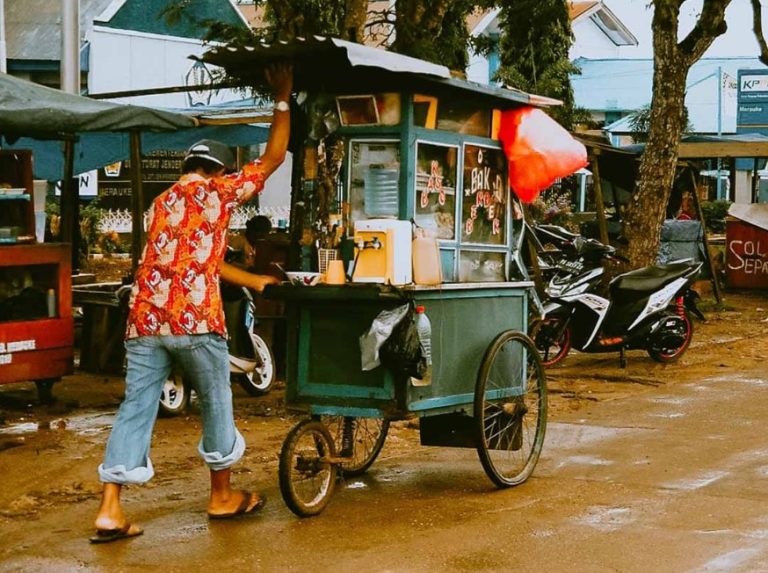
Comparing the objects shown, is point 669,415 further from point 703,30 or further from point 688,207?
point 688,207

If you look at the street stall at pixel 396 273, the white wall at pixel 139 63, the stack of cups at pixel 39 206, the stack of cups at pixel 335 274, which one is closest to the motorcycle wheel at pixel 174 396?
the stack of cups at pixel 39 206

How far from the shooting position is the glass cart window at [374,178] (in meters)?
6.62

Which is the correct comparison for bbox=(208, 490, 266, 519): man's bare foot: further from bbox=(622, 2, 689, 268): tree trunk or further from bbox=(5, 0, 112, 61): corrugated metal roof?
bbox=(5, 0, 112, 61): corrugated metal roof

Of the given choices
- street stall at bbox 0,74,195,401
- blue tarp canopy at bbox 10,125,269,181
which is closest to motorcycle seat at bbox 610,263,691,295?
blue tarp canopy at bbox 10,125,269,181

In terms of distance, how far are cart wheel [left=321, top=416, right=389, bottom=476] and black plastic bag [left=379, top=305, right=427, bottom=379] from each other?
720mm

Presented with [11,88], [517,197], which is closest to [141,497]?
[517,197]

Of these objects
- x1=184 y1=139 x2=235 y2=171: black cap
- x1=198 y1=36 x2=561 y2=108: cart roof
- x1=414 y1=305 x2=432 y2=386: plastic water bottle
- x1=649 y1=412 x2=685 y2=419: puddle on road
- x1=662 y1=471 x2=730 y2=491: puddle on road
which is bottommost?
x1=662 y1=471 x2=730 y2=491: puddle on road

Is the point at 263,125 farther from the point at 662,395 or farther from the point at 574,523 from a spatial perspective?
the point at 574,523

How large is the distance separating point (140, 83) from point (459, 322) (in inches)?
784

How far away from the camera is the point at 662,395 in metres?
10.3

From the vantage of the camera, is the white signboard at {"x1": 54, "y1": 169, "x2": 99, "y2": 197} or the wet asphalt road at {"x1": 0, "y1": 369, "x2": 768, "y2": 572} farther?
the white signboard at {"x1": 54, "y1": 169, "x2": 99, "y2": 197}

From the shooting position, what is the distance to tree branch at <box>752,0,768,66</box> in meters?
18.8

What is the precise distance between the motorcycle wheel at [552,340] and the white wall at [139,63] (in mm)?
13606

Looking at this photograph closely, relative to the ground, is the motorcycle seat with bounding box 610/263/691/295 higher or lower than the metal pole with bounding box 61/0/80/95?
lower
